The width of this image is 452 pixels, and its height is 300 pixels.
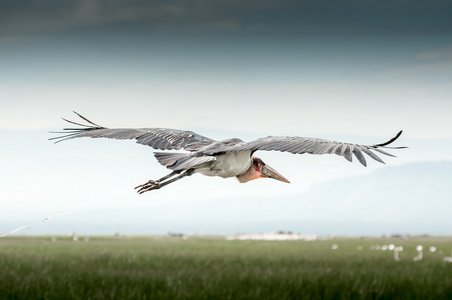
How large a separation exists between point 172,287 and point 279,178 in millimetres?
8309

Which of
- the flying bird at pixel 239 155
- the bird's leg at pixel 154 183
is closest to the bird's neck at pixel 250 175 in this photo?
the flying bird at pixel 239 155

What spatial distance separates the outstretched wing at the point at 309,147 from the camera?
4.14m

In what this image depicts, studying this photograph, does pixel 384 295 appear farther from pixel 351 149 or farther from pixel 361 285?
pixel 351 149

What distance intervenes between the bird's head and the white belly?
150 millimetres

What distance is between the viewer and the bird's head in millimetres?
4469

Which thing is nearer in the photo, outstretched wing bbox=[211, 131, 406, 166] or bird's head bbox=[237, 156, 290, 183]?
outstretched wing bbox=[211, 131, 406, 166]

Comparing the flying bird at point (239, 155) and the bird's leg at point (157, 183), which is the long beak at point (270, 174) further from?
the bird's leg at point (157, 183)

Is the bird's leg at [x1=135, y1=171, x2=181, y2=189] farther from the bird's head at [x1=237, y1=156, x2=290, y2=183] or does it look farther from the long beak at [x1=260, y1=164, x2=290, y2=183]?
the long beak at [x1=260, y1=164, x2=290, y2=183]

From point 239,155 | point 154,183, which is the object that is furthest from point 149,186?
point 239,155

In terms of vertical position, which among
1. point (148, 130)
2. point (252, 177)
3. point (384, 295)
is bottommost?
point (384, 295)

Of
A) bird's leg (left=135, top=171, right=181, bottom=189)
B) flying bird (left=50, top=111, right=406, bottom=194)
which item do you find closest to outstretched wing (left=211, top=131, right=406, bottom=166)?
flying bird (left=50, top=111, right=406, bottom=194)

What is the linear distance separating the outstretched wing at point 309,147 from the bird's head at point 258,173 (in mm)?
216

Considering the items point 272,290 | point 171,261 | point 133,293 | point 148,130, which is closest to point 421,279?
point 272,290

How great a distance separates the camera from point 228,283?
12.9 meters
